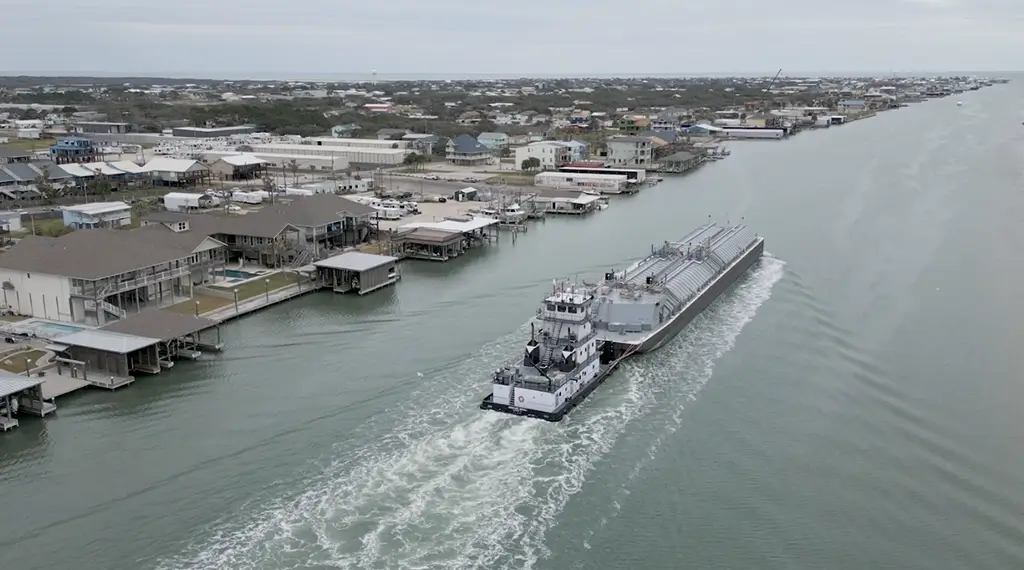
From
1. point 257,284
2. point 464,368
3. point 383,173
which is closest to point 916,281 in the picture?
point 464,368

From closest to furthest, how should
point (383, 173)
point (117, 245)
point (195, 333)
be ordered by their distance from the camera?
point (195, 333), point (117, 245), point (383, 173)

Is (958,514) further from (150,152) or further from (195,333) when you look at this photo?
(150,152)

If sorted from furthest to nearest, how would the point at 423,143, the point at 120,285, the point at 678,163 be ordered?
the point at 423,143
the point at 678,163
the point at 120,285

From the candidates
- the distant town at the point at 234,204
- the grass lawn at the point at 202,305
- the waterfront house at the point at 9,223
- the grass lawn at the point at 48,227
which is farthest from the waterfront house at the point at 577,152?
the grass lawn at the point at 202,305

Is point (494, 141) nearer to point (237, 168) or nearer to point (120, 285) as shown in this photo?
point (237, 168)

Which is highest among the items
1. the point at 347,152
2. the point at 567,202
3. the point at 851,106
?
the point at 851,106

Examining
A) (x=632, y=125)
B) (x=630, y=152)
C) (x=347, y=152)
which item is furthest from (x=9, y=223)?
(x=632, y=125)

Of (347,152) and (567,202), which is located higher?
(347,152)
